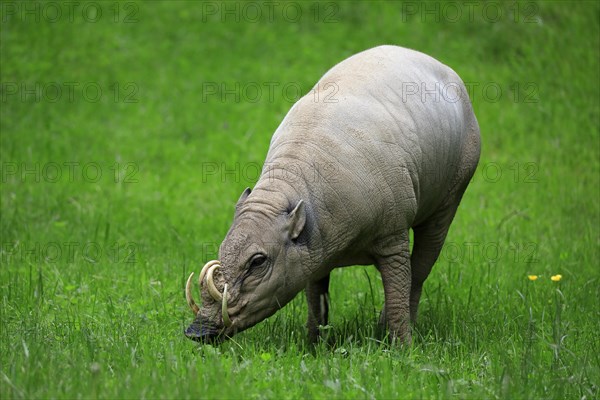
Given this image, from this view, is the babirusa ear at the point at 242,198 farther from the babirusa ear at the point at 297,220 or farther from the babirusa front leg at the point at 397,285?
the babirusa front leg at the point at 397,285

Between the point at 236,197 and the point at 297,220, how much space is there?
5133 millimetres

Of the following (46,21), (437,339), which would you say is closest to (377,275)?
(437,339)

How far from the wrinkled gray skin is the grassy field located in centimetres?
36

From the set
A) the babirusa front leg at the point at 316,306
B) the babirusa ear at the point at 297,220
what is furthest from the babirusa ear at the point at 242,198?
the babirusa front leg at the point at 316,306

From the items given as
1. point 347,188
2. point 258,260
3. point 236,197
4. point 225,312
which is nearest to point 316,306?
point 347,188

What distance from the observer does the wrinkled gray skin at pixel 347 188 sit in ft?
18.1

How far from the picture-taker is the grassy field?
530cm

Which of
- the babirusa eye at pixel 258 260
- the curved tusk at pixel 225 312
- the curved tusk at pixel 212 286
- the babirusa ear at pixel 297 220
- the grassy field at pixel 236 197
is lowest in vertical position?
the grassy field at pixel 236 197

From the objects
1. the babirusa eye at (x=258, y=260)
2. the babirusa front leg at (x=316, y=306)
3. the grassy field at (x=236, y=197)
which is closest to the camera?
the grassy field at (x=236, y=197)

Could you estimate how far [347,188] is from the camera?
19.0ft

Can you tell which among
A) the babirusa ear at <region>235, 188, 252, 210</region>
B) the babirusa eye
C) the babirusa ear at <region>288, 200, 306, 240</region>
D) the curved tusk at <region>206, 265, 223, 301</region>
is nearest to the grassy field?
the curved tusk at <region>206, 265, 223, 301</region>

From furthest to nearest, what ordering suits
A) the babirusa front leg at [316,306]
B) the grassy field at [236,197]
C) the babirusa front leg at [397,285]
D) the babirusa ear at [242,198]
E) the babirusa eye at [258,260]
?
the babirusa front leg at [316,306], the babirusa front leg at [397,285], the babirusa ear at [242,198], the babirusa eye at [258,260], the grassy field at [236,197]

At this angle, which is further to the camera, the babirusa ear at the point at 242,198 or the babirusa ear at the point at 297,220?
the babirusa ear at the point at 242,198

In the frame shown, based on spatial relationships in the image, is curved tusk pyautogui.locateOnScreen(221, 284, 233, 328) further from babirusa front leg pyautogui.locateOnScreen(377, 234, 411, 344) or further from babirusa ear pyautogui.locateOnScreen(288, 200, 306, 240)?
babirusa front leg pyautogui.locateOnScreen(377, 234, 411, 344)
